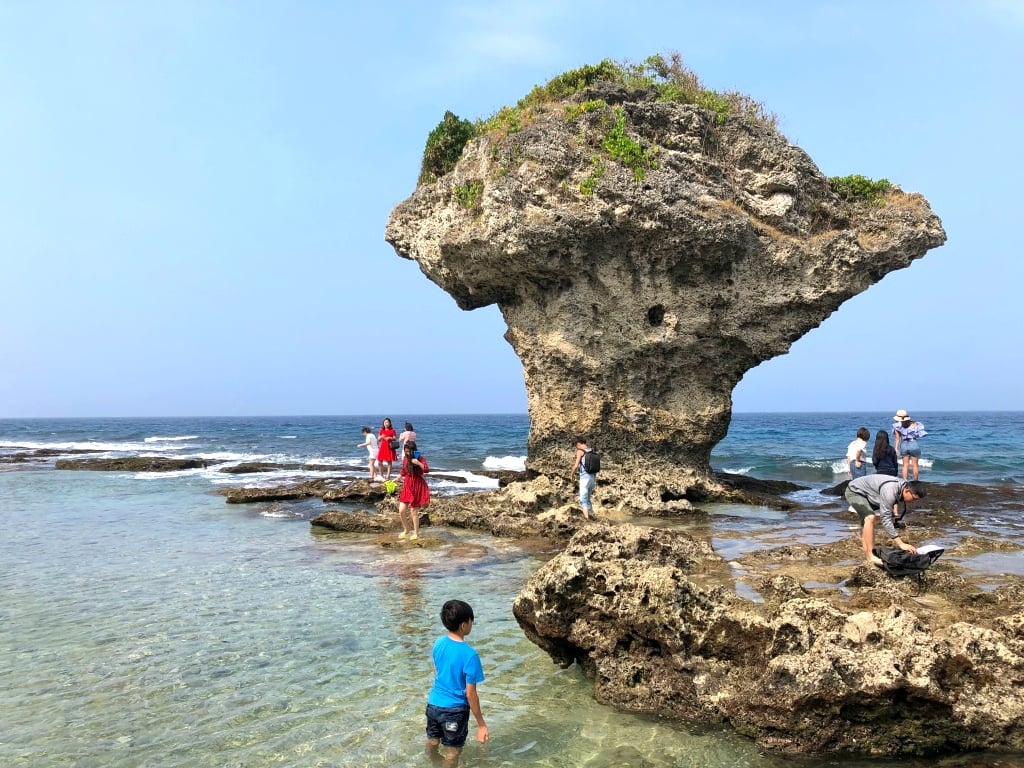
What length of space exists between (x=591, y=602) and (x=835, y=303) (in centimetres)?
1383

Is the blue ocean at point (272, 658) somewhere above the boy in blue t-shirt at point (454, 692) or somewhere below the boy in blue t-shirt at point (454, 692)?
below

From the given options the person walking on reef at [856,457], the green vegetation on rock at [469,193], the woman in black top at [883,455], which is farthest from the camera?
the green vegetation on rock at [469,193]

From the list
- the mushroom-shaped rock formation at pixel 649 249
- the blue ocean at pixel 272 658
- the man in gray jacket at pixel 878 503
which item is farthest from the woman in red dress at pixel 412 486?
the man in gray jacket at pixel 878 503

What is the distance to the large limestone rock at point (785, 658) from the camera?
4.86 m

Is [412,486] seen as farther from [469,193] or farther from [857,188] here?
[857,188]

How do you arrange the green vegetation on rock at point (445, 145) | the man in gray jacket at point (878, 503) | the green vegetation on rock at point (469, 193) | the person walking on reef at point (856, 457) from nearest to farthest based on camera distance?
the man in gray jacket at point (878, 503), the person walking on reef at point (856, 457), the green vegetation on rock at point (469, 193), the green vegetation on rock at point (445, 145)

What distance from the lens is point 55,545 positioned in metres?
13.3

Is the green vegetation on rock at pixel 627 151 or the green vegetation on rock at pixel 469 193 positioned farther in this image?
the green vegetation on rock at pixel 469 193

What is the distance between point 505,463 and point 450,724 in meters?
32.4

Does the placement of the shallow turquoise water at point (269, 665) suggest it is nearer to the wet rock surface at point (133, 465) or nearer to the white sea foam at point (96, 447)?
the wet rock surface at point (133, 465)

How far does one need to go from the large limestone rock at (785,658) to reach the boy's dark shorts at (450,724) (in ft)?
4.87

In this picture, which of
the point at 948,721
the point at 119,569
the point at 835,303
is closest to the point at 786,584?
the point at 948,721

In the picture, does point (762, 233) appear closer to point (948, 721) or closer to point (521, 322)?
point (521, 322)

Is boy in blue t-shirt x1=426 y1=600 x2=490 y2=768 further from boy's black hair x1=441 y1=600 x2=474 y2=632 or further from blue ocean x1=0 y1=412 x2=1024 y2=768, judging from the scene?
blue ocean x1=0 y1=412 x2=1024 y2=768
